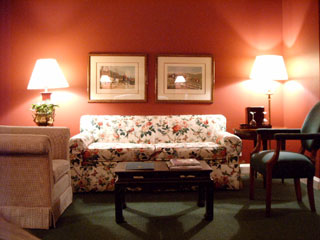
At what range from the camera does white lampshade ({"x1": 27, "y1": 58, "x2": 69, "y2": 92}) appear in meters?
3.87

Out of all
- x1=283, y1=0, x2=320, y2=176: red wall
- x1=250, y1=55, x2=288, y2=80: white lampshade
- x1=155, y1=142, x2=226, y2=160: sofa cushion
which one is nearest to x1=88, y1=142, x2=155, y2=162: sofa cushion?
x1=155, y1=142, x2=226, y2=160: sofa cushion

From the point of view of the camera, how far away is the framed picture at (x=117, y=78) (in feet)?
14.3

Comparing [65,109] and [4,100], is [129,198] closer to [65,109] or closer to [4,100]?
[65,109]

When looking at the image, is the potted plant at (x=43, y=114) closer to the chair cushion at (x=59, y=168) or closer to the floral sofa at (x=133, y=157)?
the floral sofa at (x=133, y=157)

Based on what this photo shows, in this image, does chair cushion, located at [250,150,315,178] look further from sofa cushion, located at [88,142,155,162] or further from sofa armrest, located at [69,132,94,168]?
sofa armrest, located at [69,132,94,168]

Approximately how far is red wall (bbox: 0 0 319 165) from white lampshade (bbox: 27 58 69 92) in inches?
17.5

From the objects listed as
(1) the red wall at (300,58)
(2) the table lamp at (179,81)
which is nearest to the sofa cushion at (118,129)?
(2) the table lamp at (179,81)

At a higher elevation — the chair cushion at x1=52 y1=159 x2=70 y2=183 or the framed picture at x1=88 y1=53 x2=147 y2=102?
the framed picture at x1=88 y1=53 x2=147 y2=102

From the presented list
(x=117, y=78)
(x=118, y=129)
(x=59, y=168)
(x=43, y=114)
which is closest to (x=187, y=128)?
(x=118, y=129)

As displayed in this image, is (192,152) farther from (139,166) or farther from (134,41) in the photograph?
(134,41)

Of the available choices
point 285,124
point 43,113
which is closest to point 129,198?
point 43,113

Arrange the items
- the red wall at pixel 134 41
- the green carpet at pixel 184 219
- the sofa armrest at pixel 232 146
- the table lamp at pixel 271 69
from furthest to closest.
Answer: the red wall at pixel 134 41, the table lamp at pixel 271 69, the sofa armrest at pixel 232 146, the green carpet at pixel 184 219

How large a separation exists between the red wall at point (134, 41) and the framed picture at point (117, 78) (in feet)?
0.29

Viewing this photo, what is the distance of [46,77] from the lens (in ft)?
12.7
